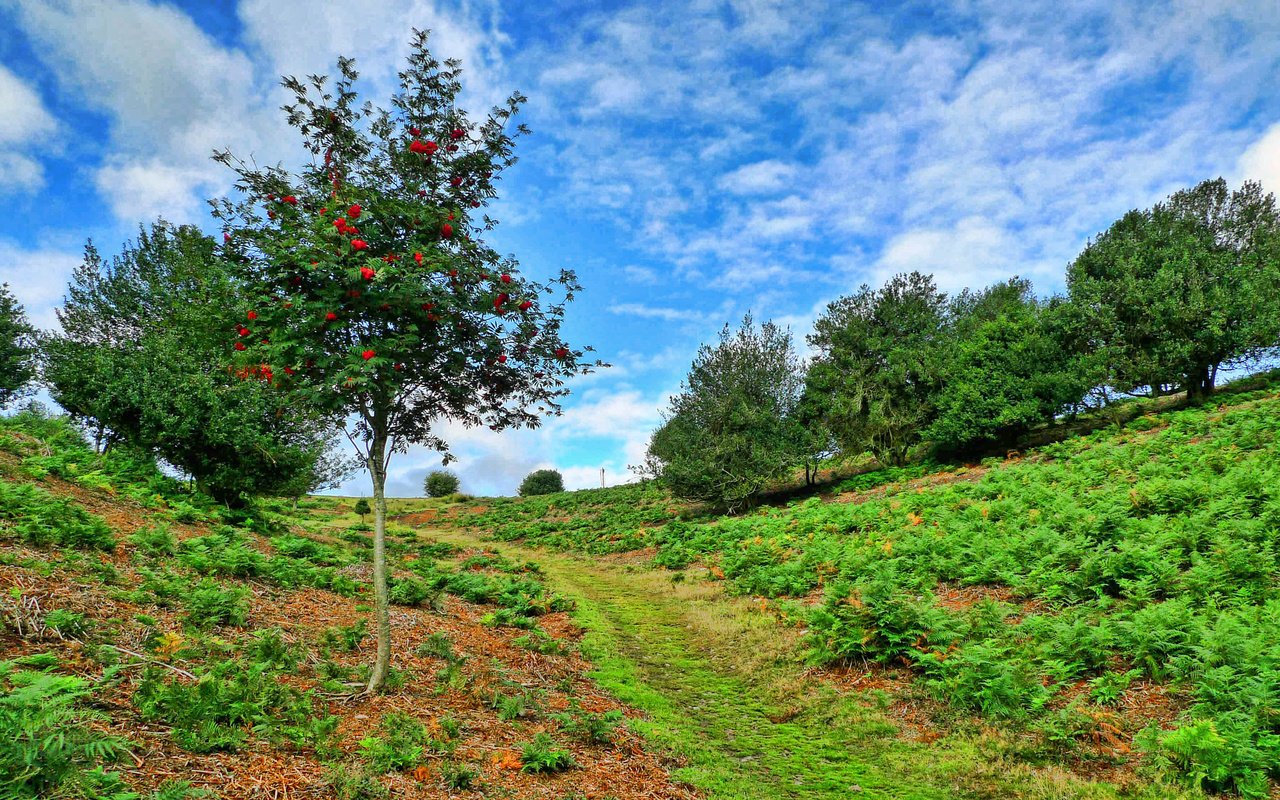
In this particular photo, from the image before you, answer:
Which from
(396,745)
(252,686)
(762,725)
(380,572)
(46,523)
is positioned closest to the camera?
(396,745)

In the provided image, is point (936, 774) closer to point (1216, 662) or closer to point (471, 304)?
point (1216, 662)

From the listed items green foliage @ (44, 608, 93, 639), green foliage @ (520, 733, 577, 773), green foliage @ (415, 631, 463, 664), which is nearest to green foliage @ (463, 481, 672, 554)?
green foliage @ (415, 631, 463, 664)

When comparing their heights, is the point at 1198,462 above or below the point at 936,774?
above

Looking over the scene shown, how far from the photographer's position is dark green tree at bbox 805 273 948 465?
30.2 metres

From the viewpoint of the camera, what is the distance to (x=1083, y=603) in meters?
8.51

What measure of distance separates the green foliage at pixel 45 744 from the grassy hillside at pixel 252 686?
1cm

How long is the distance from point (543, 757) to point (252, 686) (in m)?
2.95

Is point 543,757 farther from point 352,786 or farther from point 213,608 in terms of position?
point 213,608

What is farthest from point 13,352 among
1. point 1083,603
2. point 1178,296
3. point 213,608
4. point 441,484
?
point 1178,296

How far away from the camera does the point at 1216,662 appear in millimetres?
6098

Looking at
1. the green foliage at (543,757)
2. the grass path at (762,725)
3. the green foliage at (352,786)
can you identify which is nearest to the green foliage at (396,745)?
the green foliage at (352,786)

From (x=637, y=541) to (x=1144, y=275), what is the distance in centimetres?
2807

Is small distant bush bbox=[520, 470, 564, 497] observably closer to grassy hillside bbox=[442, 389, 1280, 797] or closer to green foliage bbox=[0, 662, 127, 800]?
grassy hillside bbox=[442, 389, 1280, 797]

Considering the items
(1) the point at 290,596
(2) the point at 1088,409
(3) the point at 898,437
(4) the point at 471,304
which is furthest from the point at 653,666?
(2) the point at 1088,409
